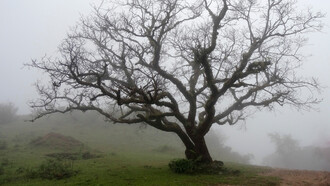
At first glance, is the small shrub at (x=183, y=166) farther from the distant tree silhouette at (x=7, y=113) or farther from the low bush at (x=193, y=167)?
the distant tree silhouette at (x=7, y=113)

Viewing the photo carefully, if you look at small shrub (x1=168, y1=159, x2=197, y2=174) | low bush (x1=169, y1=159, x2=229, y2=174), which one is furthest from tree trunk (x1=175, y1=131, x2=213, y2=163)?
small shrub (x1=168, y1=159, x2=197, y2=174)

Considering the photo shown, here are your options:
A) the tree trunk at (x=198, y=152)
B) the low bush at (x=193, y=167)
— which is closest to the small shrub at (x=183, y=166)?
the low bush at (x=193, y=167)

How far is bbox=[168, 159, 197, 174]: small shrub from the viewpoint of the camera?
1656 cm

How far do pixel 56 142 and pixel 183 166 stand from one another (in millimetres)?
19958

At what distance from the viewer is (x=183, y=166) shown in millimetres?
16625

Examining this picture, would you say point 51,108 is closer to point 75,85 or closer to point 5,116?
point 75,85

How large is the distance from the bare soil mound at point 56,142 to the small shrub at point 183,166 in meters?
17.2

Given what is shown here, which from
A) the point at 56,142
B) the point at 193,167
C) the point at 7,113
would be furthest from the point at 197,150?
the point at 7,113

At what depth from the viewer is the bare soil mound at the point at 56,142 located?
3067 cm

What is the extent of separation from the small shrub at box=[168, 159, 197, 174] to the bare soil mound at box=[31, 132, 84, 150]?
56.6ft

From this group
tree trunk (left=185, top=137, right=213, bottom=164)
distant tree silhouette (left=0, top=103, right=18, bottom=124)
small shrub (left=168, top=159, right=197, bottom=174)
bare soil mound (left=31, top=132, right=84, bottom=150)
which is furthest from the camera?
distant tree silhouette (left=0, top=103, right=18, bottom=124)

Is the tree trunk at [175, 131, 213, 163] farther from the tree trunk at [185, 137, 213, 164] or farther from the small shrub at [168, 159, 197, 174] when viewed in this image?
the small shrub at [168, 159, 197, 174]

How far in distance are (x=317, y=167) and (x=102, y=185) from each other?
155 feet

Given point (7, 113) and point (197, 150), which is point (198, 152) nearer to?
point (197, 150)
